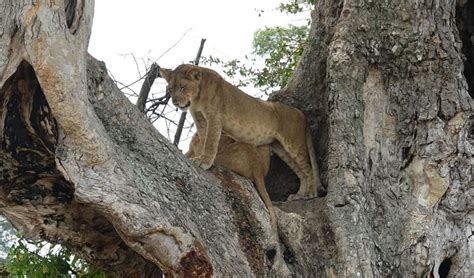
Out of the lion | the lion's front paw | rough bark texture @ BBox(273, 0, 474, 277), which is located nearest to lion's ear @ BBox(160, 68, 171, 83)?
the lion

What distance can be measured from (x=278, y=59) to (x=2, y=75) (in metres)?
4.84

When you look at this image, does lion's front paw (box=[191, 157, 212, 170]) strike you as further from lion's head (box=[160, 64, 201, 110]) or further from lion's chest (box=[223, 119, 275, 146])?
lion's head (box=[160, 64, 201, 110])

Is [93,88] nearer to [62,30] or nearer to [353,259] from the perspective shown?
[62,30]

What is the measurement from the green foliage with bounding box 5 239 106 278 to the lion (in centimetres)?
133

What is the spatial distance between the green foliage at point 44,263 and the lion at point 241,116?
1334mm

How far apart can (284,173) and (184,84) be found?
112 cm

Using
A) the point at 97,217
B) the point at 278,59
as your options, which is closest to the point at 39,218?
the point at 97,217

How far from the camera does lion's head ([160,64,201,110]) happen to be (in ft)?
18.8

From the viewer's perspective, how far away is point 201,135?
586cm

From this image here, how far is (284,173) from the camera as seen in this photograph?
6172 millimetres

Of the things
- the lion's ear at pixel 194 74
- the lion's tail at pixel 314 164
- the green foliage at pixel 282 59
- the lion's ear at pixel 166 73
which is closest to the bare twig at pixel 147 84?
the lion's ear at pixel 166 73

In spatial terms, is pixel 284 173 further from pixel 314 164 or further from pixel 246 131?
pixel 246 131

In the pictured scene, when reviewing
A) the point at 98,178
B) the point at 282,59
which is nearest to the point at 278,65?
the point at 282,59

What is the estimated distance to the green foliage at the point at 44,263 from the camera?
4.87 metres
